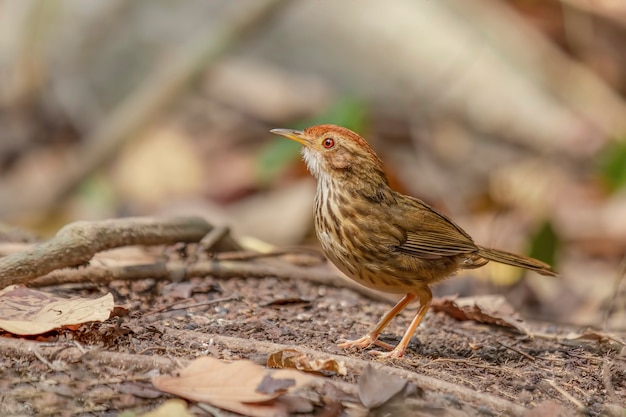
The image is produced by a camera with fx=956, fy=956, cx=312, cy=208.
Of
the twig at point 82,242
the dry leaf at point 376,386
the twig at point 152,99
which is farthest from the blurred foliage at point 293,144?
the dry leaf at point 376,386

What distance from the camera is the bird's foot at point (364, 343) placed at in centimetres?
414

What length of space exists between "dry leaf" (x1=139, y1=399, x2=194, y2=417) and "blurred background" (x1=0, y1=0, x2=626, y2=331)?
6.43 m

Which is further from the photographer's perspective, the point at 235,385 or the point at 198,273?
the point at 198,273

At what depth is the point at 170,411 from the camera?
307cm

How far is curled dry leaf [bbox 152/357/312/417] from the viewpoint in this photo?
3.17 m

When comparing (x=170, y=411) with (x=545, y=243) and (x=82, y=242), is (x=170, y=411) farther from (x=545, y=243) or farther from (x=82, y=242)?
(x=545, y=243)

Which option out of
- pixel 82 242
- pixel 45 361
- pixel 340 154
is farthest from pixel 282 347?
pixel 340 154

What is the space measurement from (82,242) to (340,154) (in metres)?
1.33

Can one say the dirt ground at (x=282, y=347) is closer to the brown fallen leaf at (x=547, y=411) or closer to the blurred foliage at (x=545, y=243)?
the brown fallen leaf at (x=547, y=411)

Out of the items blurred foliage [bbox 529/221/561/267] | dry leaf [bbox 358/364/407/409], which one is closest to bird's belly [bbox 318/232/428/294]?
dry leaf [bbox 358/364/407/409]

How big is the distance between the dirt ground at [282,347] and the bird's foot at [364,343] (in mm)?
70

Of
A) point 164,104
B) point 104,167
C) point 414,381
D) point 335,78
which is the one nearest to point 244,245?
point 414,381

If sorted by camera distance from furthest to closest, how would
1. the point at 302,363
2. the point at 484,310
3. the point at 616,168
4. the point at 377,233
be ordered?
1. the point at 616,168
2. the point at 484,310
3. the point at 377,233
4. the point at 302,363

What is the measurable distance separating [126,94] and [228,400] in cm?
865
